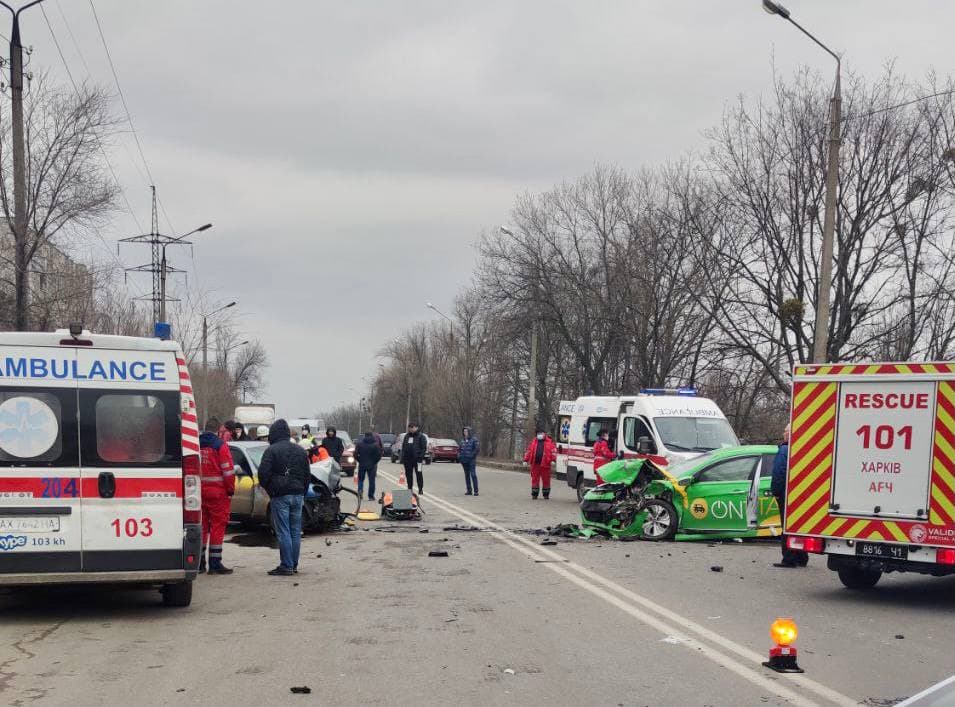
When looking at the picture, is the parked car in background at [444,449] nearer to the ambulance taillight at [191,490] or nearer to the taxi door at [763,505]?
the taxi door at [763,505]

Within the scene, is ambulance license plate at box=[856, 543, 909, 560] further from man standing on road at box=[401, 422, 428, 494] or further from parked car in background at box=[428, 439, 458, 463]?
parked car in background at box=[428, 439, 458, 463]

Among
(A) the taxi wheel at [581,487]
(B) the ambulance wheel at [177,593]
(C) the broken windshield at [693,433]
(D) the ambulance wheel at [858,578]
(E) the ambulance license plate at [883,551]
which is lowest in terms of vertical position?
(A) the taxi wheel at [581,487]

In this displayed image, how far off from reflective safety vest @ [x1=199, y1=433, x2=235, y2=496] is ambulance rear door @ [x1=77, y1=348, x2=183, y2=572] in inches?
101

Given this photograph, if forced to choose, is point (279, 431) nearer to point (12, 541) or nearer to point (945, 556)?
point (12, 541)

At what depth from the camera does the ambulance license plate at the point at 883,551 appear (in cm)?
1067

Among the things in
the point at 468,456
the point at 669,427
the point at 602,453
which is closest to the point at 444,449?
the point at 468,456

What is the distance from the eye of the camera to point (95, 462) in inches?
368

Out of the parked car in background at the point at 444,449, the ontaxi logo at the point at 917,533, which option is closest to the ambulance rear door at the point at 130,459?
the ontaxi logo at the point at 917,533

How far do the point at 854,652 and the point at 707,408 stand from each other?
1343 cm

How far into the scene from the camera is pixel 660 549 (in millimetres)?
15422

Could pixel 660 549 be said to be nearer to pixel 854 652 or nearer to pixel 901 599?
pixel 901 599

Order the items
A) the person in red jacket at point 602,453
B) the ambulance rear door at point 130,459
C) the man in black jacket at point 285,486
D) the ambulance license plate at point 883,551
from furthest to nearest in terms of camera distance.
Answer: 1. the person in red jacket at point 602,453
2. the man in black jacket at point 285,486
3. the ambulance license plate at point 883,551
4. the ambulance rear door at point 130,459

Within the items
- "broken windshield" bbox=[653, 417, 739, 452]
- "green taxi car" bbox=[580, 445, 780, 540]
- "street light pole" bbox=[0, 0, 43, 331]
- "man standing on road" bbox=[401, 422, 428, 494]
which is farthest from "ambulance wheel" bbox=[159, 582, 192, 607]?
"man standing on road" bbox=[401, 422, 428, 494]

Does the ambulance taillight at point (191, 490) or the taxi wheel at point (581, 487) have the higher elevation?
the ambulance taillight at point (191, 490)
